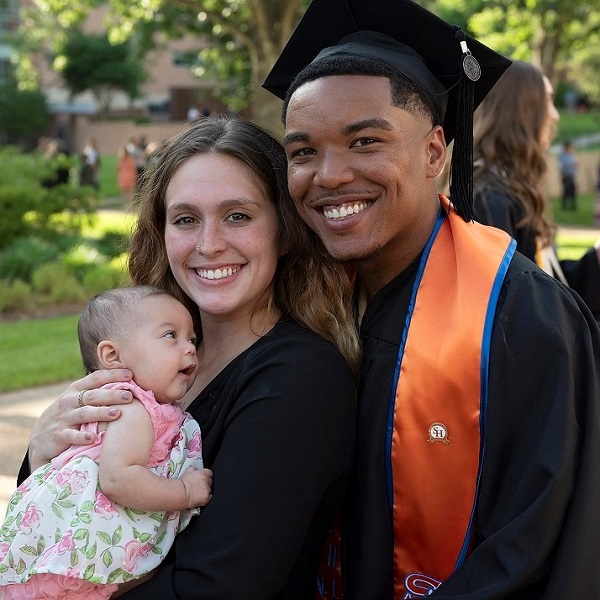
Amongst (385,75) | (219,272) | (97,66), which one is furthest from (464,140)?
(97,66)

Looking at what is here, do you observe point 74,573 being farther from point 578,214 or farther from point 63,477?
point 578,214

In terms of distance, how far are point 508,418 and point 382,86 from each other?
94 centimetres

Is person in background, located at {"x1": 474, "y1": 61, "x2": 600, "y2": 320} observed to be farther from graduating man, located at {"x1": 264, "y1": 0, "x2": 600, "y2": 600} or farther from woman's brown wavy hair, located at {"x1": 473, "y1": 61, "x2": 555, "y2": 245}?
graduating man, located at {"x1": 264, "y1": 0, "x2": 600, "y2": 600}

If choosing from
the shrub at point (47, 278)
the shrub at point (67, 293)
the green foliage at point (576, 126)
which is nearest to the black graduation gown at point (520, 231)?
the shrub at point (67, 293)

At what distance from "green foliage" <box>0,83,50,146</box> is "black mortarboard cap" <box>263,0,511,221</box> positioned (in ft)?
132

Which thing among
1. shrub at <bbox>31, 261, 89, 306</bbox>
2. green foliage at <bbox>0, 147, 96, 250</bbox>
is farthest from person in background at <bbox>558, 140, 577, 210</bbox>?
shrub at <bbox>31, 261, 89, 306</bbox>

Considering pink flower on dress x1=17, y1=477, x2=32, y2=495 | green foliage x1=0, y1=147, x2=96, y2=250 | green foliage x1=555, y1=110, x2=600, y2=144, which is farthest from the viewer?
green foliage x1=555, y1=110, x2=600, y2=144

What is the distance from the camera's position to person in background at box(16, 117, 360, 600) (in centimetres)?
214

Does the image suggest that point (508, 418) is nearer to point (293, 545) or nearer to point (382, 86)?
point (293, 545)

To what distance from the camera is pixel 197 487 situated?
2.20 m

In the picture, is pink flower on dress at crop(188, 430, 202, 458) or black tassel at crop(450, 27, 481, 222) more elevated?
black tassel at crop(450, 27, 481, 222)

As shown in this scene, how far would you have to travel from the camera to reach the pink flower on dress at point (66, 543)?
7.14 feet

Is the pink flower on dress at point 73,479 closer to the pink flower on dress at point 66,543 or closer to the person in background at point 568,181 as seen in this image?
the pink flower on dress at point 66,543

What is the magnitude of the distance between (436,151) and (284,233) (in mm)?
497
